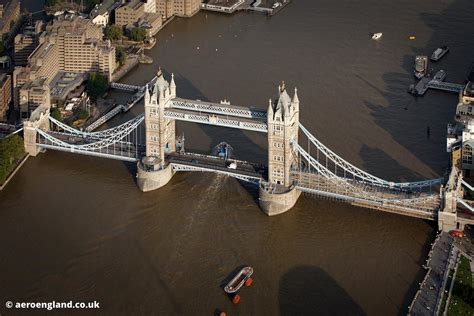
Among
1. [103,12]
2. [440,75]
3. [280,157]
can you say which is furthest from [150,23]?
[280,157]

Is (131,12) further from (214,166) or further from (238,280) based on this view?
(238,280)

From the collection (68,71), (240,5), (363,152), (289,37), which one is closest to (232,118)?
(363,152)

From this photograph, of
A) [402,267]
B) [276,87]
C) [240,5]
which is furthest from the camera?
[240,5]

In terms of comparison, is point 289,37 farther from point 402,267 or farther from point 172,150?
point 402,267

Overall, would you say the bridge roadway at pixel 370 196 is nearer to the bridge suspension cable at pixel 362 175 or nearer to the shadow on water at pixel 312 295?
Answer: the bridge suspension cable at pixel 362 175

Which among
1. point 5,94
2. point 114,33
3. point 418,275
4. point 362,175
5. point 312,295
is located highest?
point 362,175

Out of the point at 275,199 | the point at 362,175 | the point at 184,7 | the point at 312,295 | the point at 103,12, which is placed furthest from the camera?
the point at 184,7
